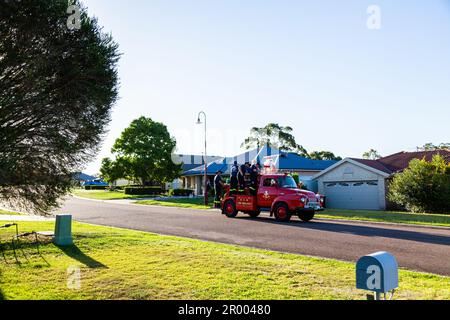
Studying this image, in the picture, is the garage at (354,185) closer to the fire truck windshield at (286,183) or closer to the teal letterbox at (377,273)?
the fire truck windshield at (286,183)

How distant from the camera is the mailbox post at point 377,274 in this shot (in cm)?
415

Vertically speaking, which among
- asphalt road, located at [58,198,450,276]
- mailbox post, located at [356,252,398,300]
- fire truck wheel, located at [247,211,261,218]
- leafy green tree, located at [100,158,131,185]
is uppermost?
leafy green tree, located at [100,158,131,185]

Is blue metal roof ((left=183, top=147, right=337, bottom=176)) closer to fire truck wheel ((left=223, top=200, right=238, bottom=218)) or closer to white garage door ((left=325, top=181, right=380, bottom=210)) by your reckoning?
white garage door ((left=325, top=181, right=380, bottom=210))

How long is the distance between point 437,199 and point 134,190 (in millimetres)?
36707

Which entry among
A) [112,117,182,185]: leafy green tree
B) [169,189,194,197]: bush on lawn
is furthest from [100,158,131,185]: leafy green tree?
[169,189,194,197]: bush on lawn

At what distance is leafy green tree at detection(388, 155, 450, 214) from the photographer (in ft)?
78.5

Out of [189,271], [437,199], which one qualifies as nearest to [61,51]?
[189,271]

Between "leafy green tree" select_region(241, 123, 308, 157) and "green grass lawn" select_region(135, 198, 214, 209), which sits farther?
"leafy green tree" select_region(241, 123, 308, 157)

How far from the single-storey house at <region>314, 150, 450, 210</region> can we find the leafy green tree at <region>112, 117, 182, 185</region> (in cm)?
2742

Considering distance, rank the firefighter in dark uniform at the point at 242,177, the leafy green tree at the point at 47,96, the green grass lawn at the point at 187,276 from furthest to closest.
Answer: the firefighter in dark uniform at the point at 242,177 → the leafy green tree at the point at 47,96 → the green grass lawn at the point at 187,276

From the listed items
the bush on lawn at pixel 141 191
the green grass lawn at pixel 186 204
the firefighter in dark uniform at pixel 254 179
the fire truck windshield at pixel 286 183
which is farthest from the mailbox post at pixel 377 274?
the bush on lawn at pixel 141 191

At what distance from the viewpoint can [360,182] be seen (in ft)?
97.3
